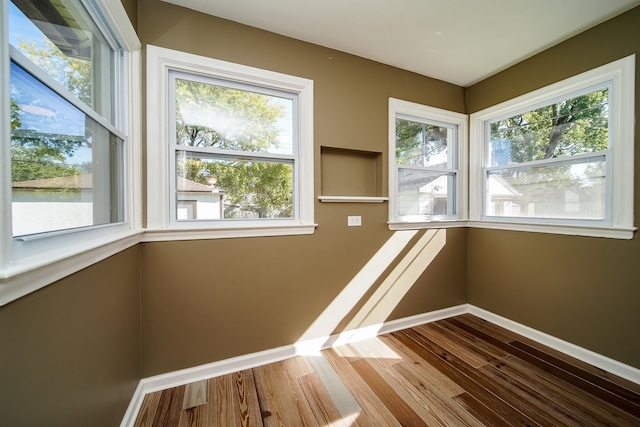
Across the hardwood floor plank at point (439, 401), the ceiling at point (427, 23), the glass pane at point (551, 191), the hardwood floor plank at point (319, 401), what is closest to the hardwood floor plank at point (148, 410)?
the hardwood floor plank at point (319, 401)

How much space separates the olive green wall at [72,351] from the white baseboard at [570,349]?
3271 millimetres

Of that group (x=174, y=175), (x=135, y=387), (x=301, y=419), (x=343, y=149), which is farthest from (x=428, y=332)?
(x=174, y=175)

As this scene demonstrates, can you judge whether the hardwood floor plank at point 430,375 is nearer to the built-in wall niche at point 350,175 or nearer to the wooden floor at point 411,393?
the wooden floor at point 411,393

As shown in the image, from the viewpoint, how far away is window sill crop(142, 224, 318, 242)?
1679mm

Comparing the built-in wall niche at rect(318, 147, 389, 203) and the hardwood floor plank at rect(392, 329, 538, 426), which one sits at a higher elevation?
the built-in wall niche at rect(318, 147, 389, 203)

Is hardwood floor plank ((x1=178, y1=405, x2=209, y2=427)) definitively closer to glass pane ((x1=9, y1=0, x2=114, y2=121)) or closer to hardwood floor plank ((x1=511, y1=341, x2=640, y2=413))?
glass pane ((x1=9, y1=0, x2=114, y2=121))

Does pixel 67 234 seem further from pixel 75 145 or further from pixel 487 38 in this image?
pixel 487 38

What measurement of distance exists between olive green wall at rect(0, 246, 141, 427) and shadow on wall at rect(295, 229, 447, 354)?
1.27 metres

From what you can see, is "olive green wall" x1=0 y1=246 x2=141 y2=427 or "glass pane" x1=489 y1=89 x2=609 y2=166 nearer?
"olive green wall" x1=0 y1=246 x2=141 y2=427

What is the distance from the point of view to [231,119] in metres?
1.92

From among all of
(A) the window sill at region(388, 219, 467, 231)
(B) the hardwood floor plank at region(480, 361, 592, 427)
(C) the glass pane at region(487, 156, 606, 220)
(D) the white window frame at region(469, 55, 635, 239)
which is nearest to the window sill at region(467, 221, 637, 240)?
(D) the white window frame at region(469, 55, 635, 239)

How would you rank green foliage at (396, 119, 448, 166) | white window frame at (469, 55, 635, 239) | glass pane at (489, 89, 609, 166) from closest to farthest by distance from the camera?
white window frame at (469, 55, 635, 239), glass pane at (489, 89, 609, 166), green foliage at (396, 119, 448, 166)

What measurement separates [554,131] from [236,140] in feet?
9.37

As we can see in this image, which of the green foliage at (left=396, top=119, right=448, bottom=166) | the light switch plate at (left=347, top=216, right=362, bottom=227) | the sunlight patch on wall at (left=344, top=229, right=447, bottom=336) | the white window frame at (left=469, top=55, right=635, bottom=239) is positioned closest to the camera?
the white window frame at (left=469, top=55, right=635, bottom=239)
